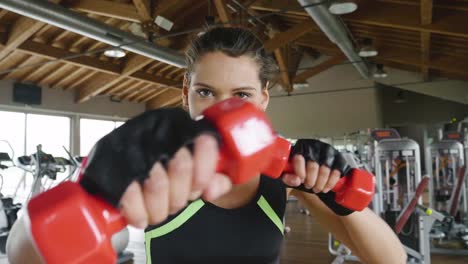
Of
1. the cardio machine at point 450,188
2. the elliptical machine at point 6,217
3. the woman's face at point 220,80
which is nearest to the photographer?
the woman's face at point 220,80

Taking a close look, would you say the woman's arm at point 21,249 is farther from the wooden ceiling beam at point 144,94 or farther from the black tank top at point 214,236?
the wooden ceiling beam at point 144,94

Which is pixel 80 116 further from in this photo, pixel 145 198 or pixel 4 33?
pixel 145 198

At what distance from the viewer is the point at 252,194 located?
1.01 meters

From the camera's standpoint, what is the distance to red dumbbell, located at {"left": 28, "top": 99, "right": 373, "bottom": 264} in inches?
15.1

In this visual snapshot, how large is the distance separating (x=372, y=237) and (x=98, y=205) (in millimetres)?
776

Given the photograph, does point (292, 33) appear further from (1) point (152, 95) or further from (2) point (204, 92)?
(2) point (204, 92)

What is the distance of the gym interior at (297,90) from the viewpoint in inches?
190

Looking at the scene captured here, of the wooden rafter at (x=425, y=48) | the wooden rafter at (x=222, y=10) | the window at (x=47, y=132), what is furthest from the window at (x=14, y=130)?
the wooden rafter at (x=425, y=48)

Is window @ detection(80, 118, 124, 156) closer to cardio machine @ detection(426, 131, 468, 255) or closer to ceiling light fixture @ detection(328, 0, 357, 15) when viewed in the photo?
ceiling light fixture @ detection(328, 0, 357, 15)

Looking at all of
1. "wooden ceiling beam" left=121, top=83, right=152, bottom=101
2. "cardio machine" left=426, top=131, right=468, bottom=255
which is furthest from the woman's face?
"wooden ceiling beam" left=121, top=83, right=152, bottom=101

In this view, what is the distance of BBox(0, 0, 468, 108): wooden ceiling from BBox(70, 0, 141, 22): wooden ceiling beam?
0.01 meters

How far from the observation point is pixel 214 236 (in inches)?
36.8

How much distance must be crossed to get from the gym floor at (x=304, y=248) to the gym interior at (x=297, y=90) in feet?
0.09

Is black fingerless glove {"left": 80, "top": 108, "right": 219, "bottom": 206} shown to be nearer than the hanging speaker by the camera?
Yes
